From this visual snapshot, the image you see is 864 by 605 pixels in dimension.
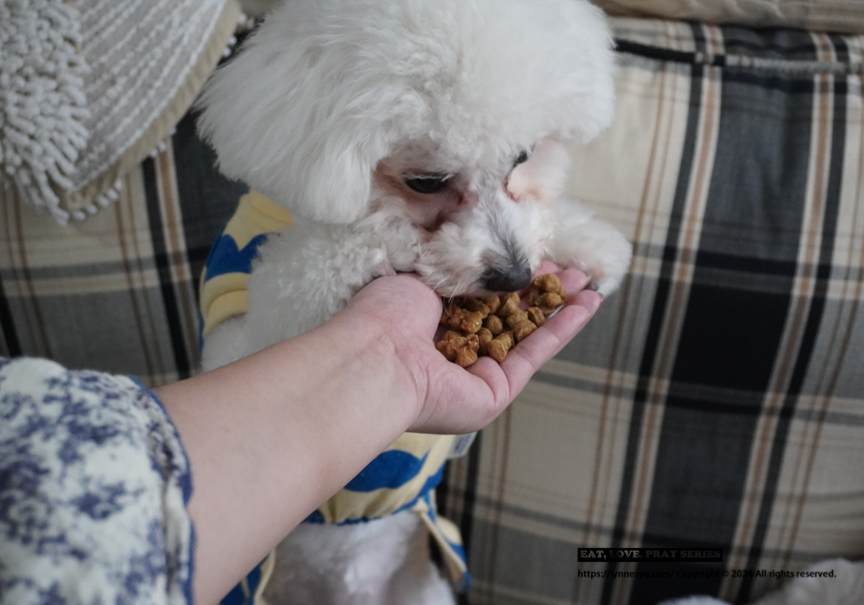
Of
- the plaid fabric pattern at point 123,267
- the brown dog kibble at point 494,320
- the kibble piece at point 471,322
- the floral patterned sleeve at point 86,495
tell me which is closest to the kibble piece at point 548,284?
the brown dog kibble at point 494,320

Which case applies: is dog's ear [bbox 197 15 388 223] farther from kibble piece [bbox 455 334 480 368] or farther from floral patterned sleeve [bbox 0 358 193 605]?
floral patterned sleeve [bbox 0 358 193 605]

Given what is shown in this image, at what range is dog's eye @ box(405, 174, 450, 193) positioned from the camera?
2.15 feet

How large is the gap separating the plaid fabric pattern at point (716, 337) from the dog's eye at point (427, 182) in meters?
0.35

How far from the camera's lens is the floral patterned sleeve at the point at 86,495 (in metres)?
0.29

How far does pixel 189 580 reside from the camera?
331 millimetres

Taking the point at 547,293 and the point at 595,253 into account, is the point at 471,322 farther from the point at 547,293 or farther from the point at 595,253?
the point at 595,253

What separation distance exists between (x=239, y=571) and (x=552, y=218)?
56cm

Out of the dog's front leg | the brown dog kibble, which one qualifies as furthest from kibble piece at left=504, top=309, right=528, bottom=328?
the dog's front leg

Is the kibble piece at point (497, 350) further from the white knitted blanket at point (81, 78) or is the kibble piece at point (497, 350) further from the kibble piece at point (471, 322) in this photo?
the white knitted blanket at point (81, 78)

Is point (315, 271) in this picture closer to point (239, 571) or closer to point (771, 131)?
point (239, 571)

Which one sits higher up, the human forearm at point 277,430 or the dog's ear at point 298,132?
the dog's ear at point 298,132

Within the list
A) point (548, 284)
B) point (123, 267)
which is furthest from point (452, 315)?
point (123, 267)

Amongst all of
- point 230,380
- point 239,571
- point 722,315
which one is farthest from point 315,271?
point 722,315

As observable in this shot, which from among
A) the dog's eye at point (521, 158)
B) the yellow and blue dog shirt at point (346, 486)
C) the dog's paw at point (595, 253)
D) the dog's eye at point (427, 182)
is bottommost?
the yellow and blue dog shirt at point (346, 486)
